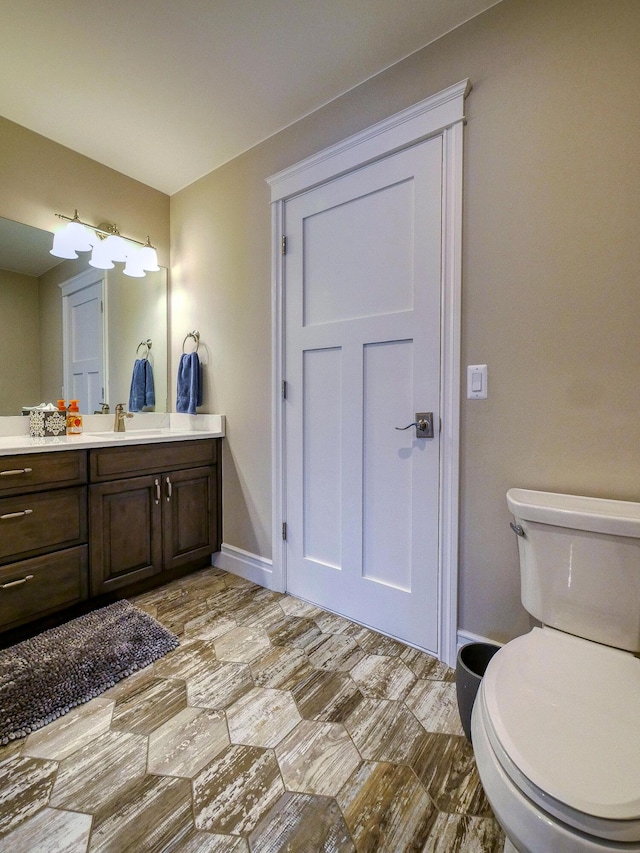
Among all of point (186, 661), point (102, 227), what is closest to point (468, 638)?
point (186, 661)

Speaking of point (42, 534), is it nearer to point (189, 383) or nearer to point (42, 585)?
point (42, 585)

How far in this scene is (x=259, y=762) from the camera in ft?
3.60

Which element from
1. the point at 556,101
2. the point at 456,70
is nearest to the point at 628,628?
the point at 556,101

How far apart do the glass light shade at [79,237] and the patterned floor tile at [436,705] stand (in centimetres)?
262

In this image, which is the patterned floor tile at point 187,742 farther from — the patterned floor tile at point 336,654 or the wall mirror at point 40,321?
the wall mirror at point 40,321

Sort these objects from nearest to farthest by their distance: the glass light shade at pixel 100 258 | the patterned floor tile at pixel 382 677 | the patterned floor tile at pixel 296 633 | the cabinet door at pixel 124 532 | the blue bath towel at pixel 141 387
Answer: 1. the patterned floor tile at pixel 382 677
2. the patterned floor tile at pixel 296 633
3. the cabinet door at pixel 124 532
4. the glass light shade at pixel 100 258
5. the blue bath towel at pixel 141 387

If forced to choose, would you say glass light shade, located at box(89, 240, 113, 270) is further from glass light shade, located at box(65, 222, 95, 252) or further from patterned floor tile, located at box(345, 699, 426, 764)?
patterned floor tile, located at box(345, 699, 426, 764)

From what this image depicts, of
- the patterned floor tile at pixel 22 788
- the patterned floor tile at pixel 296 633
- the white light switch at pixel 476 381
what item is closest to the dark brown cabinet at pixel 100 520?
the patterned floor tile at pixel 22 788

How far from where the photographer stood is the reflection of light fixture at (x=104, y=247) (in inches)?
83.3

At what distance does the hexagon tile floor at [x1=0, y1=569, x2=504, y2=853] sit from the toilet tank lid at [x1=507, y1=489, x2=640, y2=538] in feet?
2.33

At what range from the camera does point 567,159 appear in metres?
1.27

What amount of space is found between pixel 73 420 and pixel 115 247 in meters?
1.04

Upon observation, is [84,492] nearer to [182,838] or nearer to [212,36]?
[182,838]

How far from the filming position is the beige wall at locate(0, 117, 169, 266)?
195 centimetres
